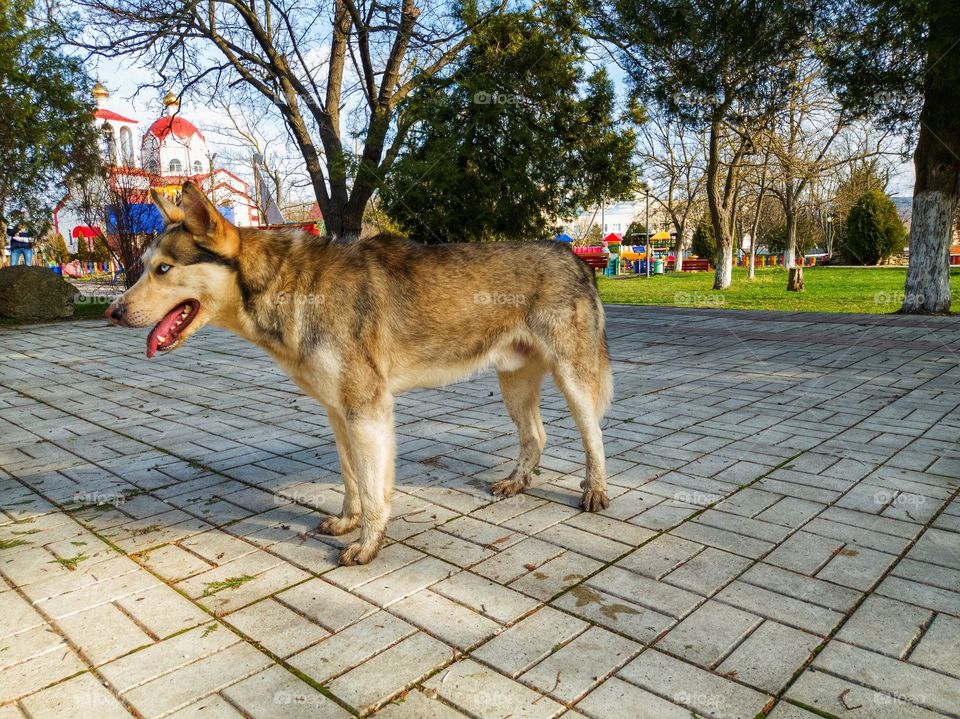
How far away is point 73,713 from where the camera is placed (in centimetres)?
245

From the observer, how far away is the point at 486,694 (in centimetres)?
250

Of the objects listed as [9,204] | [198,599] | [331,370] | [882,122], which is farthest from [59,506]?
[9,204]

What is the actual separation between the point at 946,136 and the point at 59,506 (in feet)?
48.6

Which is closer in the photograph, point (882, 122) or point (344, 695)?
point (344, 695)

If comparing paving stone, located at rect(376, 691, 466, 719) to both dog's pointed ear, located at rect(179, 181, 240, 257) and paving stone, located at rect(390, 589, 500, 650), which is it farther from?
dog's pointed ear, located at rect(179, 181, 240, 257)

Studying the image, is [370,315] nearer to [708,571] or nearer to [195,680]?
[195,680]

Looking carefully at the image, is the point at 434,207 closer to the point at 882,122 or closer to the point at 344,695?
the point at 882,122

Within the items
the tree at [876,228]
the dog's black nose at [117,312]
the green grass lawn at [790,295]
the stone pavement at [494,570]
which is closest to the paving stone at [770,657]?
the stone pavement at [494,570]

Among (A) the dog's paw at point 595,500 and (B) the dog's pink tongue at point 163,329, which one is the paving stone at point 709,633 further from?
(B) the dog's pink tongue at point 163,329

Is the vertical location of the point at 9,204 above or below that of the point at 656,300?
above

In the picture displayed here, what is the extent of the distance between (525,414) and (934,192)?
12491mm

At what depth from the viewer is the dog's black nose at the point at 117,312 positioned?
3439 millimetres

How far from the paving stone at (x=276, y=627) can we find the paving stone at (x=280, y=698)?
0.17 meters

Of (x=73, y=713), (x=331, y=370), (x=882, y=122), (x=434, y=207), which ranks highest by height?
(x=882, y=122)
